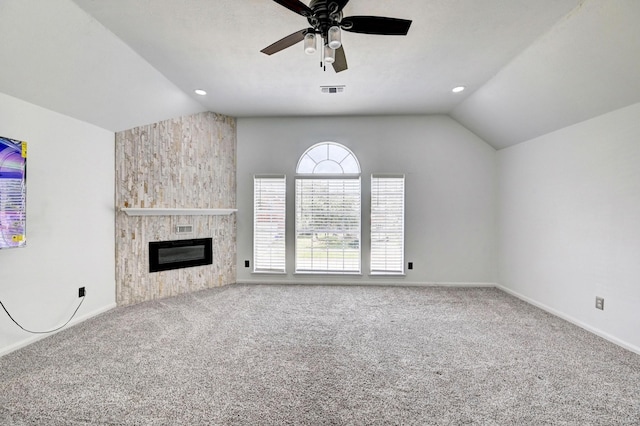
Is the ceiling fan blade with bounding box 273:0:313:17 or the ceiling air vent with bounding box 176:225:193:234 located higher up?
the ceiling fan blade with bounding box 273:0:313:17

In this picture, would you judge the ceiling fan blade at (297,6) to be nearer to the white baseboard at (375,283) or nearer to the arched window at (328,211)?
the arched window at (328,211)

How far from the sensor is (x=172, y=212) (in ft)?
13.1

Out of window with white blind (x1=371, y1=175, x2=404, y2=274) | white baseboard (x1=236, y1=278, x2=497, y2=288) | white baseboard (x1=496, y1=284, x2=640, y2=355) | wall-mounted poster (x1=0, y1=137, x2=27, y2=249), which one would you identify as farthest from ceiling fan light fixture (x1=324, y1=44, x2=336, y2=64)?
white baseboard (x1=496, y1=284, x2=640, y2=355)

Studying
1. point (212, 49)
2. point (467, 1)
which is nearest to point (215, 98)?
point (212, 49)

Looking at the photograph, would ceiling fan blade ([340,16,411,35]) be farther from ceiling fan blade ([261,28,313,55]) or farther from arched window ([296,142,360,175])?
arched window ([296,142,360,175])

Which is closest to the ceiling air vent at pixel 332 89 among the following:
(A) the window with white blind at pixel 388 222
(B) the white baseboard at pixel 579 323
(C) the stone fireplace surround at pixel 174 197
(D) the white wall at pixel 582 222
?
(A) the window with white blind at pixel 388 222

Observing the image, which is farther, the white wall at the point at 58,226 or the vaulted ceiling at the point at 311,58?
the white wall at the point at 58,226

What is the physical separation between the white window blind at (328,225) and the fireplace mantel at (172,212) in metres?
1.24

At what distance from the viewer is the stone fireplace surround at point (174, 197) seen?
368 centimetres

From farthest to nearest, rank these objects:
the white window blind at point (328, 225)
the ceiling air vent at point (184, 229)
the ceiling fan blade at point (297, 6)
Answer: the white window blind at point (328, 225) → the ceiling air vent at point (184, 229) → the ceiling fan blade at point (297, 6)

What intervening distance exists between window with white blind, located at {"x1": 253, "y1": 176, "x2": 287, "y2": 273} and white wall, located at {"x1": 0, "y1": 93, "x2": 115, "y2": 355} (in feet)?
6.72

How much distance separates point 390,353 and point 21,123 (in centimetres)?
420

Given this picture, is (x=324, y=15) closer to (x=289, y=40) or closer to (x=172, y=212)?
(x=289, y=40)

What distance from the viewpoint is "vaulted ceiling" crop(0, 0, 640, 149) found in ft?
6.79
